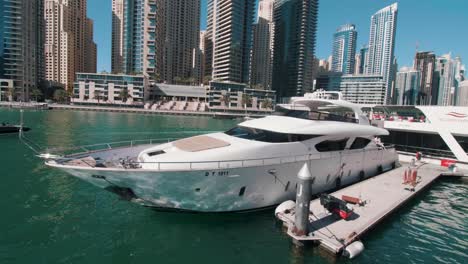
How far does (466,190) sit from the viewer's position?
49.1 feet

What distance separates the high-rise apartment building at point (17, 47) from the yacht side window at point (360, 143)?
12559 centimetres

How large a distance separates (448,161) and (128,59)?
12450 centimetres

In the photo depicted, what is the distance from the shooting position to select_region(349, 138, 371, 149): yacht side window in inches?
506

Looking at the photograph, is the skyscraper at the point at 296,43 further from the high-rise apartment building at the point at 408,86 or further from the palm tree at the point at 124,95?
the palm tree at the point at 124,95

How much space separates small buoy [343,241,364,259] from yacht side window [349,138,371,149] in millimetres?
6107

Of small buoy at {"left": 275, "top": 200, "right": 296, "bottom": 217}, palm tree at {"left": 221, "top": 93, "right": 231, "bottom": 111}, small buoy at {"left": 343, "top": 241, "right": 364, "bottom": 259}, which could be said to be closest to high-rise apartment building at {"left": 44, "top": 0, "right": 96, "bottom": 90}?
palm tree at {"left": 221, "top": 93, "right": 231, "bottom": 111}

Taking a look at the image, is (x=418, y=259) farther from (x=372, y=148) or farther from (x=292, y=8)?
(x=292, y=8)

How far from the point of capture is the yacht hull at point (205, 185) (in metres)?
8.11

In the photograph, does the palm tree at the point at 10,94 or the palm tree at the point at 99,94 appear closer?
the palm tree at the point at 10,94

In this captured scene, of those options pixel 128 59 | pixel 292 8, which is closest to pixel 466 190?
pixel 128 59

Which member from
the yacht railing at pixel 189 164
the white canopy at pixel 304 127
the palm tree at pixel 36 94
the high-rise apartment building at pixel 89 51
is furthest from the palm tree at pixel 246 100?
the high-rise apartment building at pixel 89 51

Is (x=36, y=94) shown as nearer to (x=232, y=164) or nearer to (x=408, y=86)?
(x=232, y=164)

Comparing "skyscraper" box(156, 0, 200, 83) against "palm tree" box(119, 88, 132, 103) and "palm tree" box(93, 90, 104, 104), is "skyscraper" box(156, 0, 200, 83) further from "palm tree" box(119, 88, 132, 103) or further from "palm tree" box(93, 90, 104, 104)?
"palm tree" box(93, 90, 104, 104)

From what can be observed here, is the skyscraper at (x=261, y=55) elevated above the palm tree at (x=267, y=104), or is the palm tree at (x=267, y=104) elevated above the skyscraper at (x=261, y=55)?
the skyscraper at (x=261, y=55)
